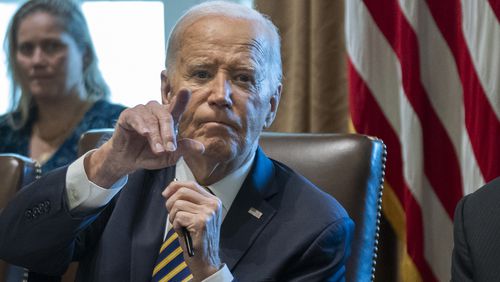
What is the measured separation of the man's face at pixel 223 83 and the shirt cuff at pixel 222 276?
0.32 metres

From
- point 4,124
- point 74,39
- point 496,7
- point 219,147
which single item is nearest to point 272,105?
point 219,147

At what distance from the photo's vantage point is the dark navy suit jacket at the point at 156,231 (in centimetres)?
226

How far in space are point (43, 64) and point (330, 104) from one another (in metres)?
1.21

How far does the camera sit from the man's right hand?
2.07m

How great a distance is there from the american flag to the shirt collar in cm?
103

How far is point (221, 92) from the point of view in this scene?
2.31 m

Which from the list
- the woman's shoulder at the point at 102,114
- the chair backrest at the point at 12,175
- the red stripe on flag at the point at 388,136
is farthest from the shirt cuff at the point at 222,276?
the woman's shoulder at the point at 102,114

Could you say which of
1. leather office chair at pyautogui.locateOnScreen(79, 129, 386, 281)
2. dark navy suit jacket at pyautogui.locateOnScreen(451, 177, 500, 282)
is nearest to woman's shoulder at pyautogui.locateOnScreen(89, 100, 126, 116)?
leather office chair at pyautogui.locateOnScreen(79, 129, 386, 281)

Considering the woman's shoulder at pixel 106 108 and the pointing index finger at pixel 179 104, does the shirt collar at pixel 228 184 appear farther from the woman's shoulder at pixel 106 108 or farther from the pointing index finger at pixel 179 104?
the woman's shoulder at pixel 106 108

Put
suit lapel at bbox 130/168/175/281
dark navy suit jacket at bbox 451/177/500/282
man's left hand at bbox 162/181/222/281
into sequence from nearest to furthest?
dark navy suit jacket at bbox 451/177/500/282
man's left hand at bbox 162/181/222/281
suit lapel at bbox 130/168/175/281

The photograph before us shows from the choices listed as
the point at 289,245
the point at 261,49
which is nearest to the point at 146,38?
the point at 261,49

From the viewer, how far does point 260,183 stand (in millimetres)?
2436

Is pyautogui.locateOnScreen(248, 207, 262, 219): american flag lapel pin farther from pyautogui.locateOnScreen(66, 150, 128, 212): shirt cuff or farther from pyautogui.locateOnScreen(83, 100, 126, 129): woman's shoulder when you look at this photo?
pyautogui.locateOnScreen(83, 100, 126, 129): woman's shoulder

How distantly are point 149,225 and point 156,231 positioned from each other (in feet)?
0.11
